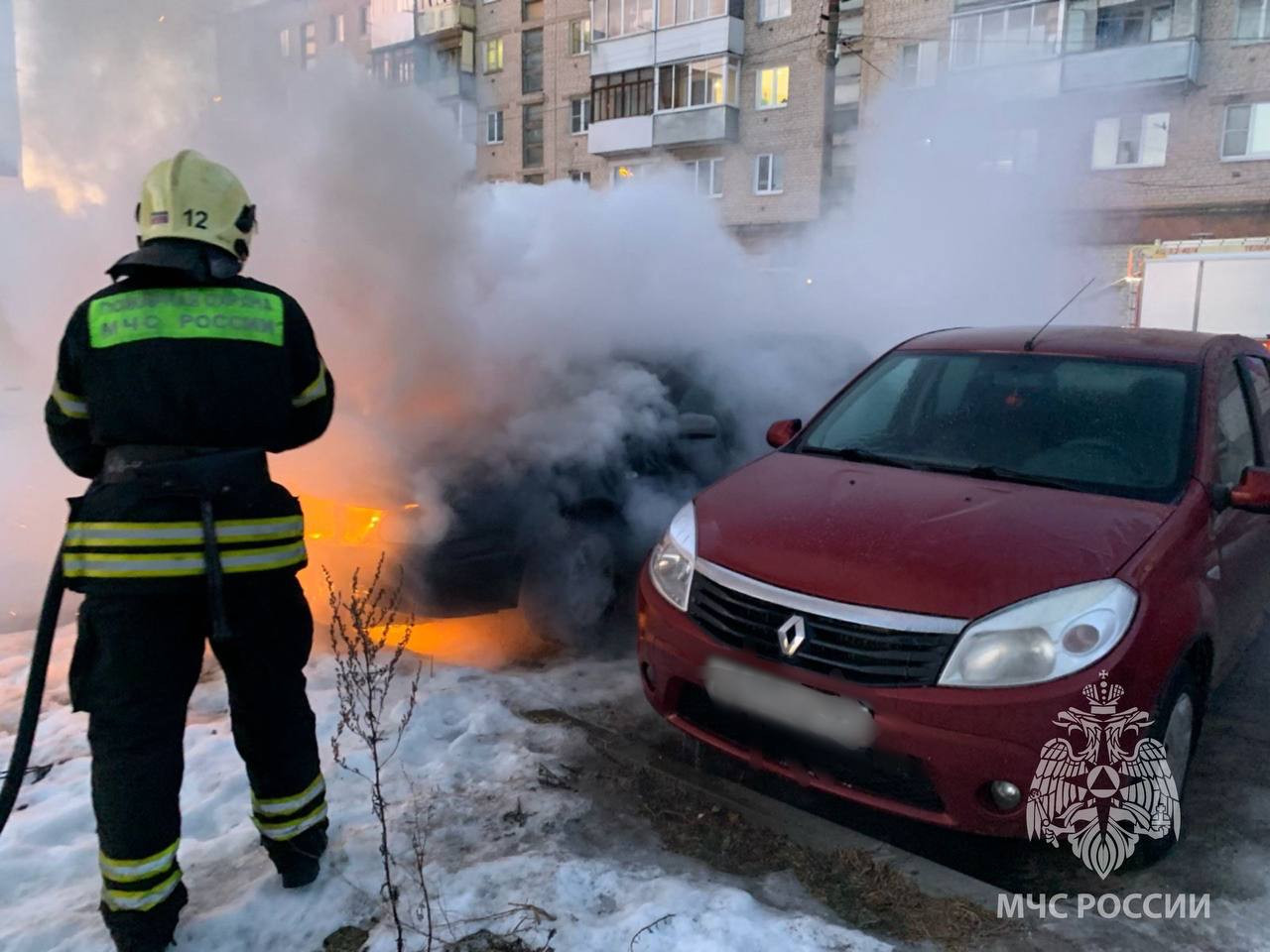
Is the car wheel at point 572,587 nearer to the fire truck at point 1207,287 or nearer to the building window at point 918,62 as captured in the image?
the fire truck at point 1207,287

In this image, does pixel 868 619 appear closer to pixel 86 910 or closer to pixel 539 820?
pixel 539 820

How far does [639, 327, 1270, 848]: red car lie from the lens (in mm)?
2527

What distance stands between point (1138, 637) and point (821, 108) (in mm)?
26537

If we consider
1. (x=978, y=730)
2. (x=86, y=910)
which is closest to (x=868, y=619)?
(x=978, y=730)

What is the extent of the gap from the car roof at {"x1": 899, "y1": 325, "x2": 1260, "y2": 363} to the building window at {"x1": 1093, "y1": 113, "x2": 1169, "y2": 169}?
850 inches

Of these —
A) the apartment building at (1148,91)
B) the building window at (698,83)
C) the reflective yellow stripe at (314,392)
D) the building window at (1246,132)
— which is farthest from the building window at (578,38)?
the reflective yellow stripe at (314,392)

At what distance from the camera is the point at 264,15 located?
4.96 metres

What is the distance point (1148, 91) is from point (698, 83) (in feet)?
40.5

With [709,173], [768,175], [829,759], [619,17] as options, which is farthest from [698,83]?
[829,759]

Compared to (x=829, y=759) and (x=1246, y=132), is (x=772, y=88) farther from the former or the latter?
(x=829, y=759)

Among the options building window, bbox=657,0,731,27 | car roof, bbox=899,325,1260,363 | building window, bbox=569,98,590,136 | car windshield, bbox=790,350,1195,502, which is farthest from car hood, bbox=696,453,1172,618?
building window, bbox=569,98,590,136

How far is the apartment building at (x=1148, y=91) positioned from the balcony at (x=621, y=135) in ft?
27.8

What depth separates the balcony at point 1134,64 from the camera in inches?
829

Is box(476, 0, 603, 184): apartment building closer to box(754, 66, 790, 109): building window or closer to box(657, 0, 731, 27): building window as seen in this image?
box(657, 0, 731, 27): building window
